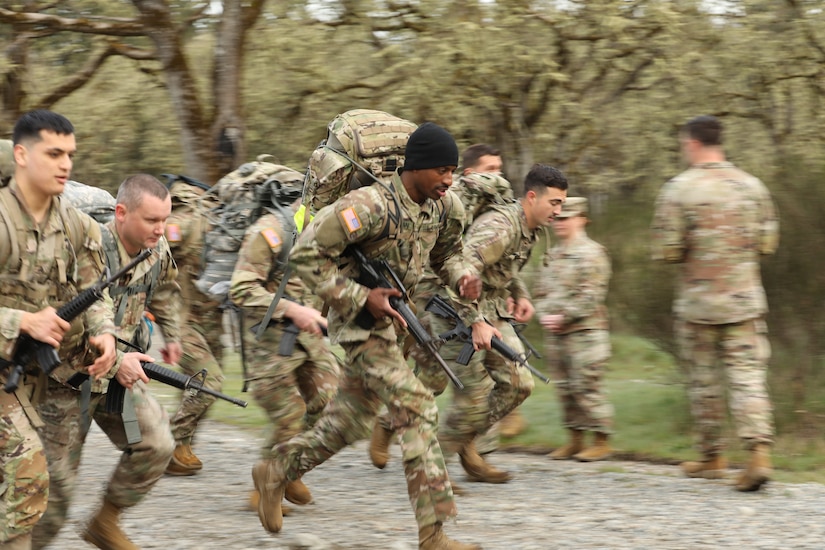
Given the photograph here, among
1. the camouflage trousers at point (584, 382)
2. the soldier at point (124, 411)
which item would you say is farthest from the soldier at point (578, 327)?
Answer: the soldier at point (124, 411)

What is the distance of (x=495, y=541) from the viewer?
5.96 metres

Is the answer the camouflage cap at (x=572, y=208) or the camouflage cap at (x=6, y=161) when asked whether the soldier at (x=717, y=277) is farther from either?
the camouflage cap at (x=6, y=161)

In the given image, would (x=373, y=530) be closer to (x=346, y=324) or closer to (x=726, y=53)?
(x=346, y=324)

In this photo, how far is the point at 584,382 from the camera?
8.12m

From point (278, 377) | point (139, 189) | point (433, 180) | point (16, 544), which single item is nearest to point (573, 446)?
point (278, 377)

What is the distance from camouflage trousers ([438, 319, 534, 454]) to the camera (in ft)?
23.2

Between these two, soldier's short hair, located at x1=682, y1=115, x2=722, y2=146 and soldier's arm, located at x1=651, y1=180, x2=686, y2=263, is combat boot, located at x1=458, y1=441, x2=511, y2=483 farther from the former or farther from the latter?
soldier's short hair, located at x1=682, y1=115, x2=722, y2=146

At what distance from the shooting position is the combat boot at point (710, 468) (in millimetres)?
7426

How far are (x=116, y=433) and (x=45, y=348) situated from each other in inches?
34.8

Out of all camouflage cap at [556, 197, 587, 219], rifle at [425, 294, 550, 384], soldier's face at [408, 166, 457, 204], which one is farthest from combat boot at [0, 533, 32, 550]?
camouflage cap at [556, 197, 587, 219]

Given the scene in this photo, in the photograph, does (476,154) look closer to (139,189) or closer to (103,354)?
(139,189)

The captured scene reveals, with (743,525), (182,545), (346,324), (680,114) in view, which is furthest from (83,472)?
(680,114)

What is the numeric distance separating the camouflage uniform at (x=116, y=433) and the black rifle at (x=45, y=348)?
0.36 meters

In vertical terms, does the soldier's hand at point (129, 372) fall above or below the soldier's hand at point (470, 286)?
above
